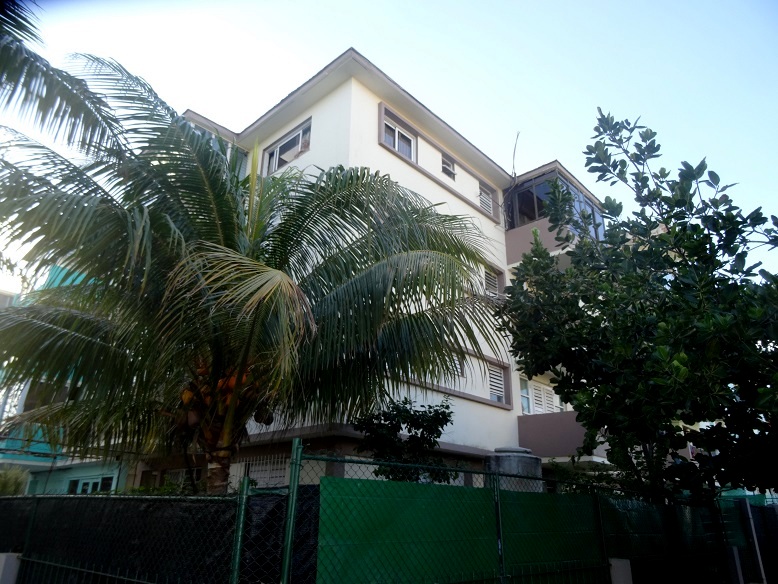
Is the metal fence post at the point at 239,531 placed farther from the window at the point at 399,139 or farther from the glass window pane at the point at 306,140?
the glass window pane at the point at 306,140

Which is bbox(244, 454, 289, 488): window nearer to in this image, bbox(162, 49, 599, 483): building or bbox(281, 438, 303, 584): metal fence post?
bbox(162, 49, 599, 483): building

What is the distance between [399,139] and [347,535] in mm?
11768

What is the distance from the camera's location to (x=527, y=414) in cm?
1505

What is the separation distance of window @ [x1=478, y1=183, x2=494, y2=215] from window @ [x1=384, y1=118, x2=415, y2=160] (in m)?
3.06

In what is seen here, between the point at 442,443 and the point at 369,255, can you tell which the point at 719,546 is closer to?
the point at 442,443

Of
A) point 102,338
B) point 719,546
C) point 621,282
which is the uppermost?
point 621,282

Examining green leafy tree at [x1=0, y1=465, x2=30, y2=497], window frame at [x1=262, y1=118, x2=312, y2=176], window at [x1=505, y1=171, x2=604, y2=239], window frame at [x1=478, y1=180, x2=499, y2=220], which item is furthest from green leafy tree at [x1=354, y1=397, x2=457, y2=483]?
green leafy tree at [x1=0, y1=465, x2=30, y2=497]

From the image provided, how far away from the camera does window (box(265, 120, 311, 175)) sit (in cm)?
1423

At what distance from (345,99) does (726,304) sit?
9.46 m

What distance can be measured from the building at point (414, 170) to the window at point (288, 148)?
0.10 ft

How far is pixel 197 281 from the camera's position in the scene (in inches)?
248

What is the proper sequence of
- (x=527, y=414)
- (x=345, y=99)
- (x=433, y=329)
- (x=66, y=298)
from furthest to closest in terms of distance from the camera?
(x=527, y=414), (x=345, y=99), (x=433, y=329), (x=66, y=298)

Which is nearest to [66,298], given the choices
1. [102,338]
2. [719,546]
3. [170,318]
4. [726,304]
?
[102,338]

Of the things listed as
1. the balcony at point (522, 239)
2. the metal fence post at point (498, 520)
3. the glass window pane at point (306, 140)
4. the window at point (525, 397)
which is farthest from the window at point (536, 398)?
the metal fence post at point (498, 520)
